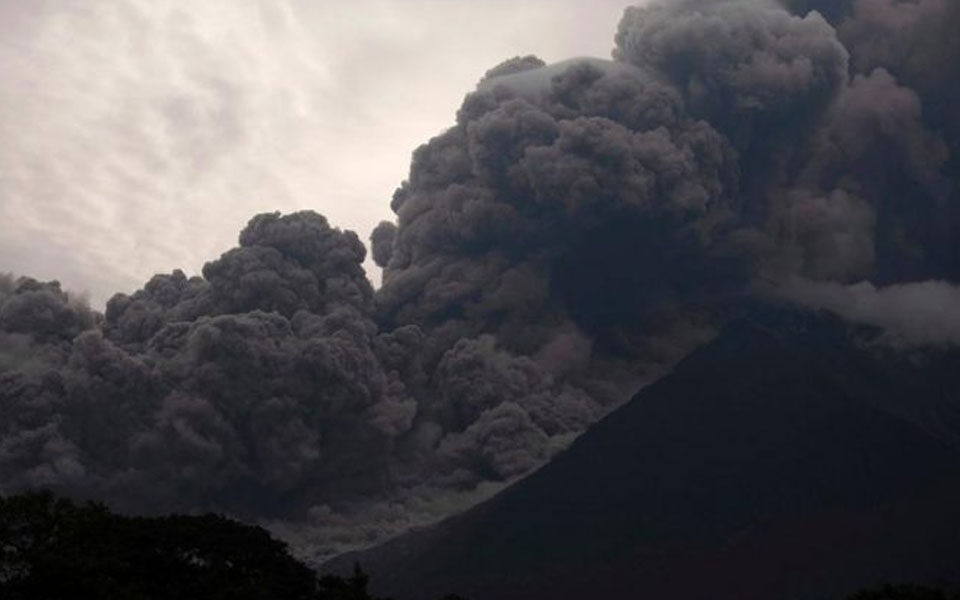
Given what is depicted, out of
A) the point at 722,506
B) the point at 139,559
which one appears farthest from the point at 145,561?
the point at 722,506

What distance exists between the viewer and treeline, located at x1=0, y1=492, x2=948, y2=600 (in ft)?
77.0

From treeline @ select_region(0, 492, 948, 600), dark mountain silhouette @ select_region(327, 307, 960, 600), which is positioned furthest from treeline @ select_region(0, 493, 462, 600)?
dark mountain silhouette @ select_region(327, 307, 960, 600)

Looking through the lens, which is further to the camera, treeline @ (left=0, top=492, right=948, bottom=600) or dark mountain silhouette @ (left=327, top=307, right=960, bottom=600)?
dark mountain silhouette @ (left=327, top=307, right=960, bottom=600)

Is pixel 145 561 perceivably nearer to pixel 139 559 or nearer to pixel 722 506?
pixel 139 559

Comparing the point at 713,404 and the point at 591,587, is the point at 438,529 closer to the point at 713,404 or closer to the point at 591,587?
the point at 591,587

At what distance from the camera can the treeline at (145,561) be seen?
23.5 metres

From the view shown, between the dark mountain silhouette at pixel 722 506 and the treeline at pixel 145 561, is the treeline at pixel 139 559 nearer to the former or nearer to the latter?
the treeline at pixel 145 561

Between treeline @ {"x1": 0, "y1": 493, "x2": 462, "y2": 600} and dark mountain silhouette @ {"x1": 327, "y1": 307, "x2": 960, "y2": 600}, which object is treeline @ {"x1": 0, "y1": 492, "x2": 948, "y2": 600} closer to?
treeline @ {"x1": 0, "y1": 493, "x2": 462, "y2": 600}

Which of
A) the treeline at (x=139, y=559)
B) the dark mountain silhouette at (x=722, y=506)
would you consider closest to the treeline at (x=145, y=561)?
the treeline at (x=139, y=559)

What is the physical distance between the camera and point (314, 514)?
61.2 metres

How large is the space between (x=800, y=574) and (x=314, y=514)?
79.2 ft

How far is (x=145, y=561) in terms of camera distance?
27.9 m

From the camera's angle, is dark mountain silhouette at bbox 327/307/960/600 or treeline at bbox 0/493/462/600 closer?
treeline at bbox 0/493/462/600

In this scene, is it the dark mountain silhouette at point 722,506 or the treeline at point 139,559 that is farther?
the dark mountain silhouette at point 722,506
